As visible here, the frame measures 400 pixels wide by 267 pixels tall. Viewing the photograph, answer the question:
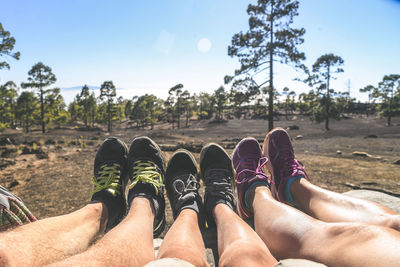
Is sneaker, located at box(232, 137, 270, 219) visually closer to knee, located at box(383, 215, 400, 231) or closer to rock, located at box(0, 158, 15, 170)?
knee, located at box(383, 215, 400, 231)

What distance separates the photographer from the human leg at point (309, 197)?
134 centimetres

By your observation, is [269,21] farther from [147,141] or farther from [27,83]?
[27,83]

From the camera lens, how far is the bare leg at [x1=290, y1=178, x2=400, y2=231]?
1.28m

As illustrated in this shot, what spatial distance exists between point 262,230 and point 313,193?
70 cm

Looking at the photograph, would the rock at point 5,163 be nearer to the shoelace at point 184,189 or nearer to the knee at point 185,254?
the shoelace at point 184,189

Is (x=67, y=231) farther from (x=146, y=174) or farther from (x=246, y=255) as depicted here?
(x=246, y=255)

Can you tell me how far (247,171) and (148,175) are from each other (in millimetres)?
1116

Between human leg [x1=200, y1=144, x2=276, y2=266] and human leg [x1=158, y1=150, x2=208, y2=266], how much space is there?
13cm

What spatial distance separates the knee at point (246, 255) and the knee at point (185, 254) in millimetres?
130

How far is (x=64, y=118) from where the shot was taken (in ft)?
131

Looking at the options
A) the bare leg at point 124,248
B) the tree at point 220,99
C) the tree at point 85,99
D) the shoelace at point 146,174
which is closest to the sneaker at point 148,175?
the shoelace at point 146,174

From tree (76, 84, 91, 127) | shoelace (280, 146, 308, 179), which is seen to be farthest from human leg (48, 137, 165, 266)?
tree (76, 84, 91, 127)

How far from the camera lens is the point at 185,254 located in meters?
1.05

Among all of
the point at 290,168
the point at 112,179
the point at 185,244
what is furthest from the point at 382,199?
the point at 112,179
